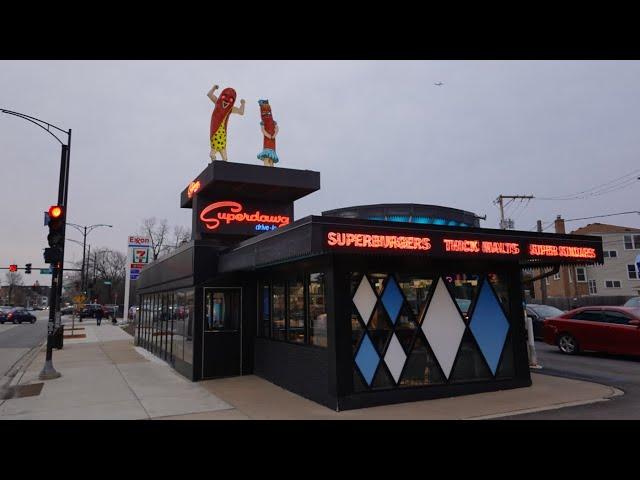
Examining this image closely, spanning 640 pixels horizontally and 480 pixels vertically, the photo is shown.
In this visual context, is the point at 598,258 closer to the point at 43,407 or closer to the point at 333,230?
the point at 333,230

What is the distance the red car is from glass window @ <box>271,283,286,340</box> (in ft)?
31.2

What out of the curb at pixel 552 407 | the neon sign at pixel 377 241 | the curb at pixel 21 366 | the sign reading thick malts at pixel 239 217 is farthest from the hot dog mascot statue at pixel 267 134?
the curb at pixel 552 407

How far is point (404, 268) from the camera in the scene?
9.14 meters

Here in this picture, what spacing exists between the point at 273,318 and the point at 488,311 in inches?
197

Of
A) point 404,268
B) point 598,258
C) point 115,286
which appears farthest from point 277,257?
point 115,286

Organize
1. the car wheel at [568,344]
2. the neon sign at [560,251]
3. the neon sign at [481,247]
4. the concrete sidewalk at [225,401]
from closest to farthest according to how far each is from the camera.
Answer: the concrete sidewalk at [225,401] < the neon sign at [481,247] < the neon sign at [560,251] < the car wheel at [568,344]

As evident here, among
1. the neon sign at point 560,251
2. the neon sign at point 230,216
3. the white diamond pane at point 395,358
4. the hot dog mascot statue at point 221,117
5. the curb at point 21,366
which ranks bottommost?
the curb at point 21,366

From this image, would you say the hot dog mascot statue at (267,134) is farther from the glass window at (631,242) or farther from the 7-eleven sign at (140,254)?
the glass window at (631,242)

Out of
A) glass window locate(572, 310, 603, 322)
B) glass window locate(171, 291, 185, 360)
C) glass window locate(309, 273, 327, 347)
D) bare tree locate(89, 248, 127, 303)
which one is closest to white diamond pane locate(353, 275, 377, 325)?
glass window locate(309, 273, 327, 347)

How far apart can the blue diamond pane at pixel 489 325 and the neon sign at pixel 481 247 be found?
1.11 m

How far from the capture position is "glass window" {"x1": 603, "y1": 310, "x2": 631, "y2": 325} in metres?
13.1

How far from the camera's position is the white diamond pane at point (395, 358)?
8703 millimetres

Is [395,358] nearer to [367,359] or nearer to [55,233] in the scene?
[367,359]

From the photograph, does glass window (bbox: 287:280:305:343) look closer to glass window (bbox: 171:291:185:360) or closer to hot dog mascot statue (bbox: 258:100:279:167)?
glass window (bbox: 171:291:185:360)
